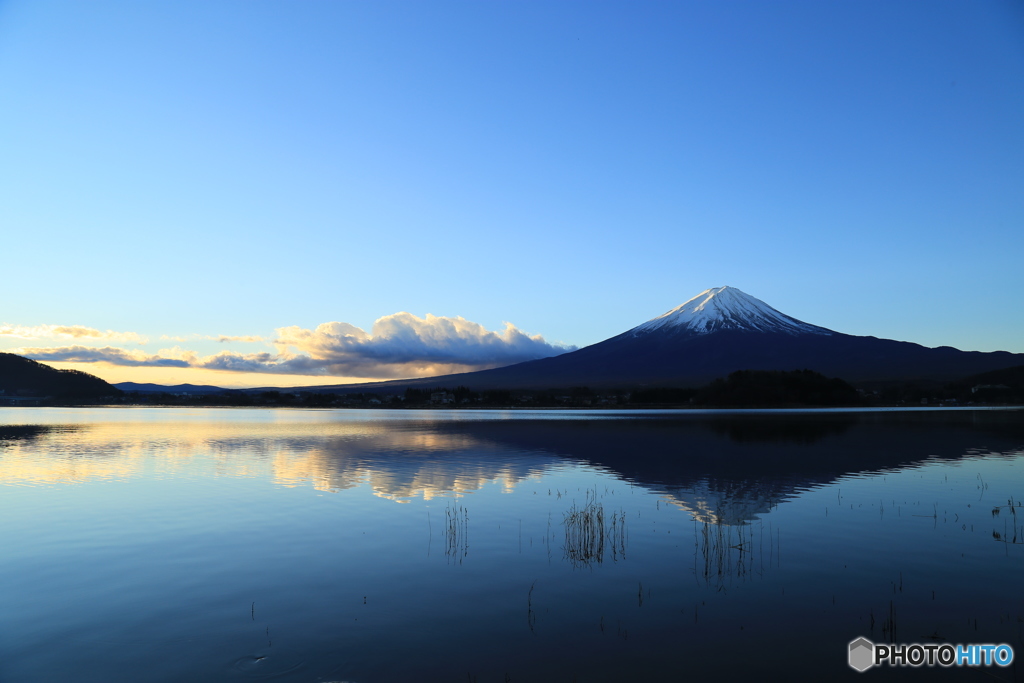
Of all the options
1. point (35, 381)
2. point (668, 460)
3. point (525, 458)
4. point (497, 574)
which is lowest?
point (525, 458)

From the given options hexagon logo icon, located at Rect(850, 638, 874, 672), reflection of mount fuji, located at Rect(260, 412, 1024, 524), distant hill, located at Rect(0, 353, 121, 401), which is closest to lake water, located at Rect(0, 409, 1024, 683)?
hexagon logo icon, located at Rect(850, 638, 874, 672)

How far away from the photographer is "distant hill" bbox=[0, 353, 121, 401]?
175750 millimetres

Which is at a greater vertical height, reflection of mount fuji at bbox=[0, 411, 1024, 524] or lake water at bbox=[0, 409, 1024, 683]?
lake water at bbox=[0, 409, 1024, 683]

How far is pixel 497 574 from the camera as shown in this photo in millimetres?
12703

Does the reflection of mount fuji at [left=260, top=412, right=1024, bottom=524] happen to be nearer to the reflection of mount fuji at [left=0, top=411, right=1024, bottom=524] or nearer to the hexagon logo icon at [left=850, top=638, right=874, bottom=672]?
the reflection of mount fuji at [left=0, top=411, right=1024, bottom=524]

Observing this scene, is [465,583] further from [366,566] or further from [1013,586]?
[1013,586]

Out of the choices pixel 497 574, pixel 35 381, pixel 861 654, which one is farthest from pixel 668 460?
pixel 35 381

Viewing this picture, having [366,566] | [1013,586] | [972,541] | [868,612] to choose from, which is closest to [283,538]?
[366,566]

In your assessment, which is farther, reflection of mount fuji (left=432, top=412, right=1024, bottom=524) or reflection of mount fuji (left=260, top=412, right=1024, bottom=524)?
reflection of mount fuji (left=260, top=412, right=1024, bottom=524)

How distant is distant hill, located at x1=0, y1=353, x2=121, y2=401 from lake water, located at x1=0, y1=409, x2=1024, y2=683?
193m

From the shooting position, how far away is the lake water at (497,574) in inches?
341

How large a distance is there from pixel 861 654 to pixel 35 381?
749 feet

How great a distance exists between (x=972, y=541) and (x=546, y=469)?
59.0 ft

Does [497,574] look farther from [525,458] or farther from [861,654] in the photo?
[525,458]
